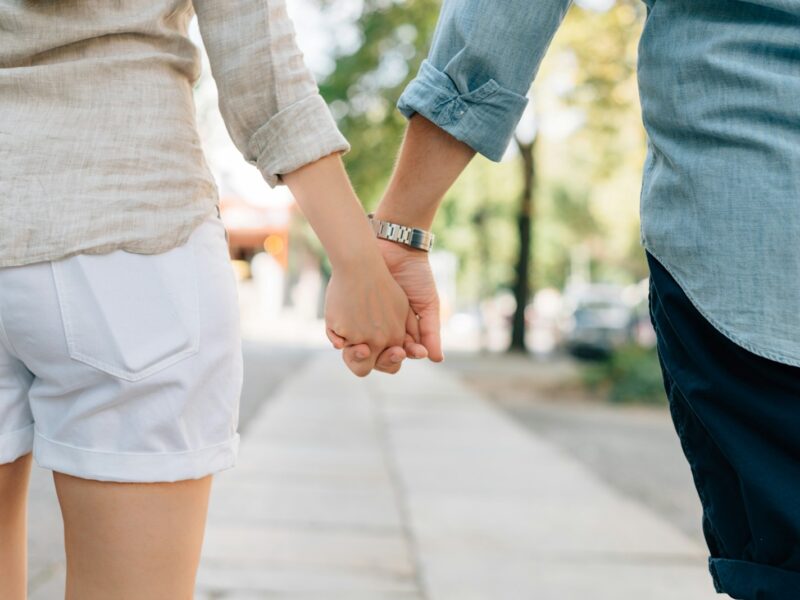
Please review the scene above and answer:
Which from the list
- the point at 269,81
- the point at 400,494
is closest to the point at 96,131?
the point at 269,81

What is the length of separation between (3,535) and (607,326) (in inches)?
1034

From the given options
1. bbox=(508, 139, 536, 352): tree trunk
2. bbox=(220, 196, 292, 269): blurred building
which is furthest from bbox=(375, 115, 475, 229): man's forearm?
bbox=(220, 196, 292, 269): blurred building

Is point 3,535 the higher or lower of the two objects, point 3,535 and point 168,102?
the lower

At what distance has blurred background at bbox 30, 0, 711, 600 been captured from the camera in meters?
4.12

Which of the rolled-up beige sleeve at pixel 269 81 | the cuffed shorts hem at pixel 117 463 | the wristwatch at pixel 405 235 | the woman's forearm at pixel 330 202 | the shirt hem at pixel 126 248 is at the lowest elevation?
the cuffed shorts hem at pixel 117 463

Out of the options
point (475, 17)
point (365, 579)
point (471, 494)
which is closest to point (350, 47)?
point (471, 494)

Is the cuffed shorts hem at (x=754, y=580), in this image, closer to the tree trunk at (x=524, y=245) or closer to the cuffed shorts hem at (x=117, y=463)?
the cuffed shorts hem at (x=117, y=463)

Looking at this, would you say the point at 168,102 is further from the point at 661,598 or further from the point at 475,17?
the point at 661,598

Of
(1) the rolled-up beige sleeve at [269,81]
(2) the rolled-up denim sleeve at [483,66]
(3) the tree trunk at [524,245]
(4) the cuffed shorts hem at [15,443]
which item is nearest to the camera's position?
(4) the cuffed shorts hem at [15,443]

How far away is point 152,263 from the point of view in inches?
51.4

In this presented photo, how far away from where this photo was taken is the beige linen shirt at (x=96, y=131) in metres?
1.27

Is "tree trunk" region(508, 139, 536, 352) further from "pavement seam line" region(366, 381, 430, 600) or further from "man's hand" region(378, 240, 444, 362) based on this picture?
"man's hand" region(378, 240, 444, 362)

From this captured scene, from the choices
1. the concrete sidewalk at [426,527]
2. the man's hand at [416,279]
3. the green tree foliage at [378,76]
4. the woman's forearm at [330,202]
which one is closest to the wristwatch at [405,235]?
the man's hand at [416,279]

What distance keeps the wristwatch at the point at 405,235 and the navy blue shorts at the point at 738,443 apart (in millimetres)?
563
